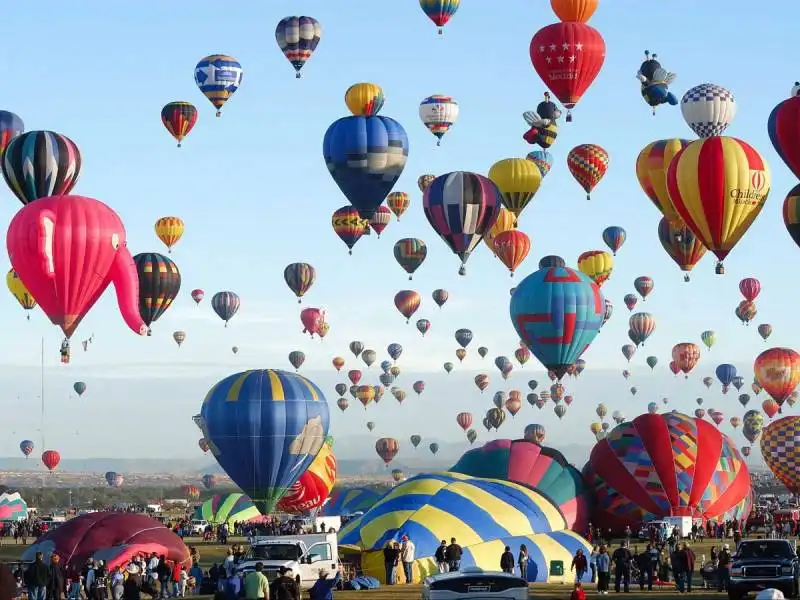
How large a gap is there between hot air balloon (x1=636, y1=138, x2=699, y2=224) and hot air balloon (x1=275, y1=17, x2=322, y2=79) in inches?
547

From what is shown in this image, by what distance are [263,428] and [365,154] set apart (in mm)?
12495

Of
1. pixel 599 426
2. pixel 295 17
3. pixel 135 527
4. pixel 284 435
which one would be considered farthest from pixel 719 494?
pixel 599 426

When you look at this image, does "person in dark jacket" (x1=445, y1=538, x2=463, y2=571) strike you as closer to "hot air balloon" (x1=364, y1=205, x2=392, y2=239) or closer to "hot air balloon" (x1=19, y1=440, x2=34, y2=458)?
"hot air balloon" (x1=364, y1=205, x2=392, y2=239)

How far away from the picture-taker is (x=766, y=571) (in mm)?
26609

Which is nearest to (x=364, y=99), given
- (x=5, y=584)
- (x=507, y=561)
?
(x=507, y=561)

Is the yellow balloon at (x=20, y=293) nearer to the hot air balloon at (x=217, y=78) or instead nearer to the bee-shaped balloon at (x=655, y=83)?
the hot air balloon at (x=217, y=78)

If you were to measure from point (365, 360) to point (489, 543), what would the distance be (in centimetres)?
7586

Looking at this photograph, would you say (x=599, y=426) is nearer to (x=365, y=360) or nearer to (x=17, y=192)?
(x=365, y=360)

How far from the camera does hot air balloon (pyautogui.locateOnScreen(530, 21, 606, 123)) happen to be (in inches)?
2141

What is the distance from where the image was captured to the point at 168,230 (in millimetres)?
77125

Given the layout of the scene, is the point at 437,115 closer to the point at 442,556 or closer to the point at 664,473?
the point at 664,473

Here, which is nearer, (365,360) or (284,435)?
(284,435)

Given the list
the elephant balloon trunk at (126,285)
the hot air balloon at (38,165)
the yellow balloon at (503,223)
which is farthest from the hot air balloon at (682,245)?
the hot air balloon at (38,165)

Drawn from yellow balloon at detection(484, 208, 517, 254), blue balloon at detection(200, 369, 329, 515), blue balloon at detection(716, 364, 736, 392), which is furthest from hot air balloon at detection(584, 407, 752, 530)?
blue balloon at detection(716, 364, 736, 392)
